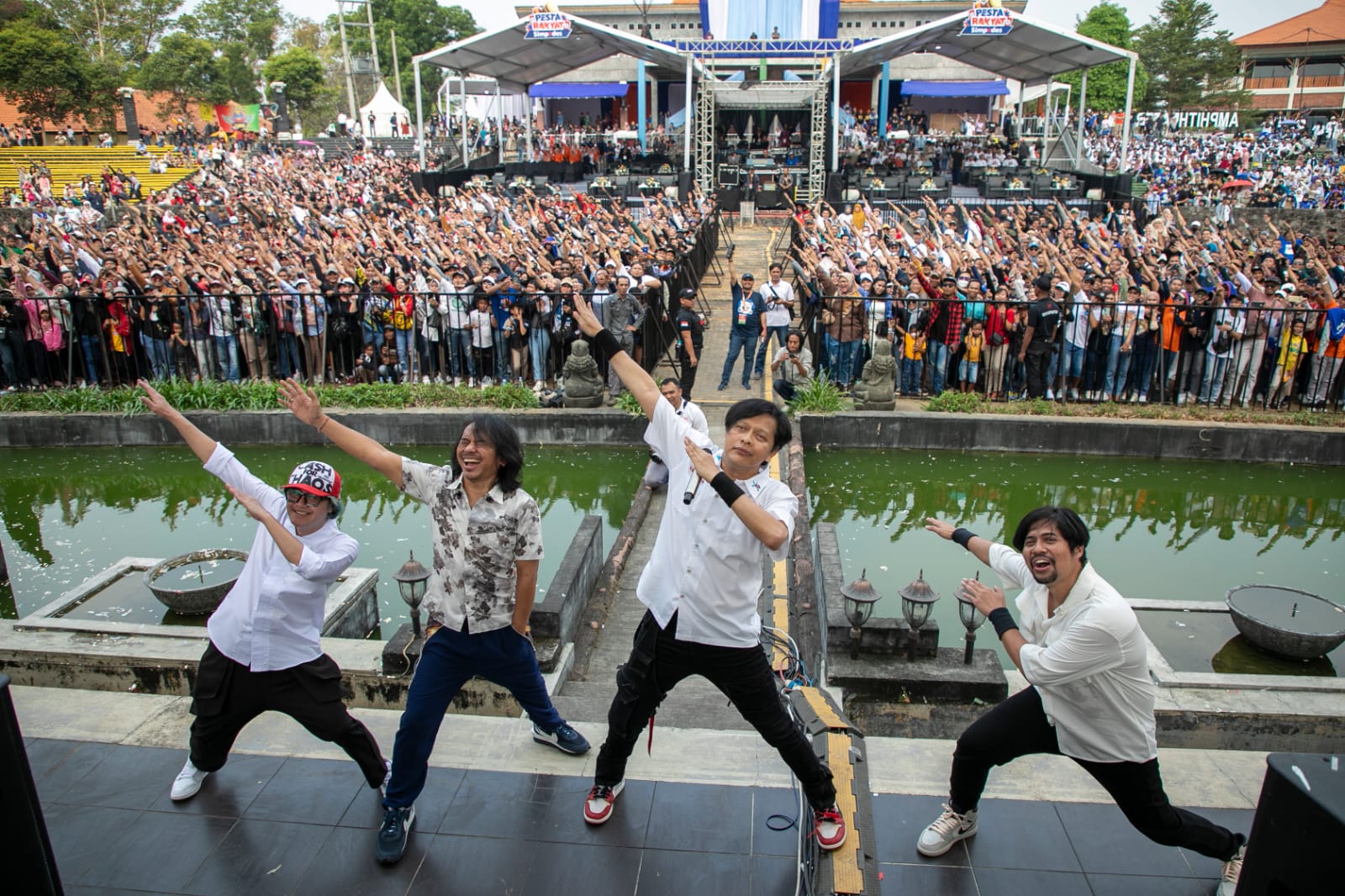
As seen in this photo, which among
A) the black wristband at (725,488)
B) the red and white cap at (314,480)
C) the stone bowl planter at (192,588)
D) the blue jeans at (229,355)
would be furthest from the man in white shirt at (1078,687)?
the blue jeans at (229,355)

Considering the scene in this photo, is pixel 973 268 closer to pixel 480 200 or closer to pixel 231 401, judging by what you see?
pixel 231 401

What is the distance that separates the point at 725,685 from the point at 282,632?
5.32 feet

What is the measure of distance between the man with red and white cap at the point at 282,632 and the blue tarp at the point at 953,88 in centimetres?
4666

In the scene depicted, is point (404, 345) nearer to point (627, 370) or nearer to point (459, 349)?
point (459, 349)

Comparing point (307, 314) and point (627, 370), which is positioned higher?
point (627, 370)

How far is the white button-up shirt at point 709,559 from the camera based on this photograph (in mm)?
2928

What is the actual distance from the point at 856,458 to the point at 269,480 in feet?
20.3

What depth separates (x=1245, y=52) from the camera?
206ft

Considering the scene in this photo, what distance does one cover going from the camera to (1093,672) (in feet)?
9.04

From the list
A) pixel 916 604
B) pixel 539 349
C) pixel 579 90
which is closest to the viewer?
pixel 916 604

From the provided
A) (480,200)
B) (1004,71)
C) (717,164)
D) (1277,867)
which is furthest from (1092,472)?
(1004,71)

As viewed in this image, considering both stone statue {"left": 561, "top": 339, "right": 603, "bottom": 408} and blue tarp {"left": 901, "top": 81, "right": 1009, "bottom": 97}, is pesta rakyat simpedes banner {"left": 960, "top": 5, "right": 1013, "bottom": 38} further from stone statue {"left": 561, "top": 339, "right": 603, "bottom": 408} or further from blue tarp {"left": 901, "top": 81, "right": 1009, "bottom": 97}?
blue tarp {"left": 901, "top": 81, "right": 1009, "bottom": 97}

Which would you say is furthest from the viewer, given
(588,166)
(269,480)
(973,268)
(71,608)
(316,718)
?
(588,166)

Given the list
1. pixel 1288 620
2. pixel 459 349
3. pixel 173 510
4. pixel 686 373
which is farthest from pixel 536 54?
pixel 1288 620
